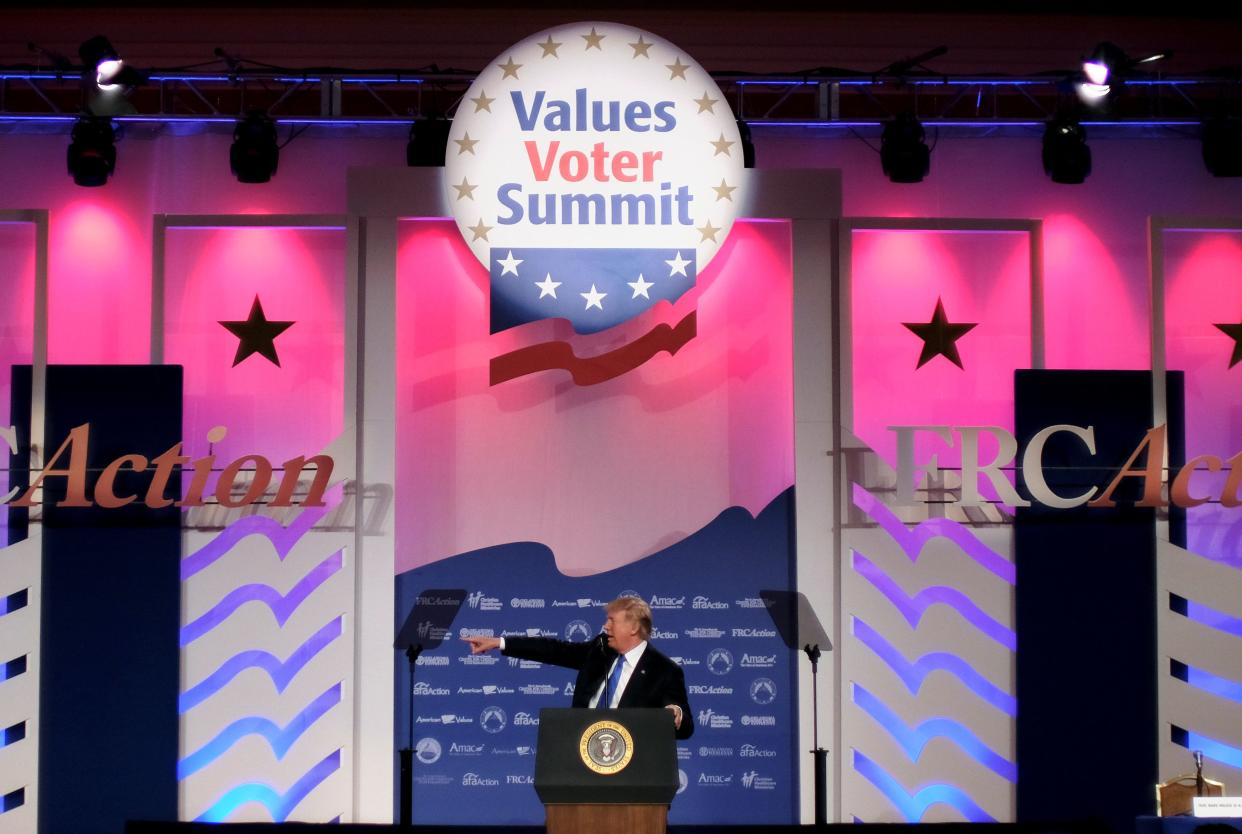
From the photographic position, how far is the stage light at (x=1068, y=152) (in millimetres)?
6848

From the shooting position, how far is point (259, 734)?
6.86m

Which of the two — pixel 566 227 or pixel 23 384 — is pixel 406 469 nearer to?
pixel 566 227

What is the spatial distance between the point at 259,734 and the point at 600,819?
3568mm

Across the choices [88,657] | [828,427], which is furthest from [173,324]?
[828,427]

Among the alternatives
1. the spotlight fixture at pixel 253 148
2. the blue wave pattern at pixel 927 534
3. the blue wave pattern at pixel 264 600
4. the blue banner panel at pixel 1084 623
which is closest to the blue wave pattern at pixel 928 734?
the blue banner panel at pixel 1084 623

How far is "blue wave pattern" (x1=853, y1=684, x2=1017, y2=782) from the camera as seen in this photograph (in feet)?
22.9

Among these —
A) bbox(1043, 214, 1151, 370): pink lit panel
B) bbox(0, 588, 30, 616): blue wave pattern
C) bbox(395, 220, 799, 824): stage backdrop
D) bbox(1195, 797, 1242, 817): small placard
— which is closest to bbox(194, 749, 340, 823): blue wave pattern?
bbox(395, 220, 799, 824): stage backdrop

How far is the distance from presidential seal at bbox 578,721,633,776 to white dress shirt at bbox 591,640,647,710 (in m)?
2.02

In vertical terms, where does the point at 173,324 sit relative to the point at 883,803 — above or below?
above

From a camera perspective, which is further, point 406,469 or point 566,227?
point 406,469

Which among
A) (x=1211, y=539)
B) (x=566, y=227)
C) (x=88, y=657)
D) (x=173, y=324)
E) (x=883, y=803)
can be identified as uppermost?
(x=566, y=227)

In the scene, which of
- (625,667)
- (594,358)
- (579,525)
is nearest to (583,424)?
(594,358)

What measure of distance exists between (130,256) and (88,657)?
2441 mm

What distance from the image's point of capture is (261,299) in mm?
7125
